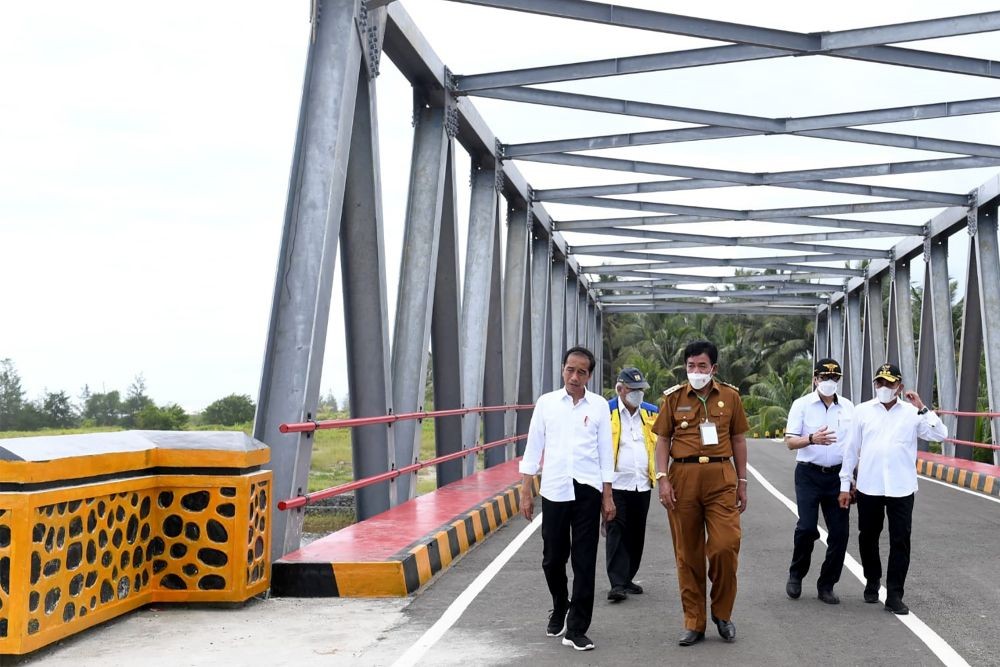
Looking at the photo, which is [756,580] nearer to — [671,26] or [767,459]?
[671,26]

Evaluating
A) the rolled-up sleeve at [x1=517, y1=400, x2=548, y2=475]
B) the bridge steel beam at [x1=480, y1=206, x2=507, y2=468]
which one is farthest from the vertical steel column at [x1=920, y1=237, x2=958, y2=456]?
the rolled-up sleeve at [x1=517, y1=400, x2=548, y2=475]

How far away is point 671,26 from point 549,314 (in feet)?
44.4

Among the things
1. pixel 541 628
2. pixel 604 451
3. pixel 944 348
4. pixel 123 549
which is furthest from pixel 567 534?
pixel 944 348

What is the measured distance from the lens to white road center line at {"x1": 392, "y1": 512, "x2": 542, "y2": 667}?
582 centimetres

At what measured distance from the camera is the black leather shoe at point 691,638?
20.2ft

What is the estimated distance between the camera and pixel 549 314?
25.2 metres

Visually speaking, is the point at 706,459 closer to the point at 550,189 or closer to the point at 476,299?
the point at 476,299

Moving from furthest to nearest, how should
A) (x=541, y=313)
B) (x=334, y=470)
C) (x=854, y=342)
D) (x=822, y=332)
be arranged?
(x=334, y=470)
(x=822, y=332)
(x=854, y=342)
(x=541, y=313)

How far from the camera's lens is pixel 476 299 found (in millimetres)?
16266

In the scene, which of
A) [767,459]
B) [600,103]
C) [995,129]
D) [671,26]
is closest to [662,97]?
[600,103]

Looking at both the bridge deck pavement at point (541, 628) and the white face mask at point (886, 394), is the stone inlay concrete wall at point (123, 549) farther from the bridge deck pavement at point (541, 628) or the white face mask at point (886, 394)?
the white face mask at point (886, 394)

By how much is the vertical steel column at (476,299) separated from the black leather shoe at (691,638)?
891 centimetres

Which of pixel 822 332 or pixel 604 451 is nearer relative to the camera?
pixel 604 451

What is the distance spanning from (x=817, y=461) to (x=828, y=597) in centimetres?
92
